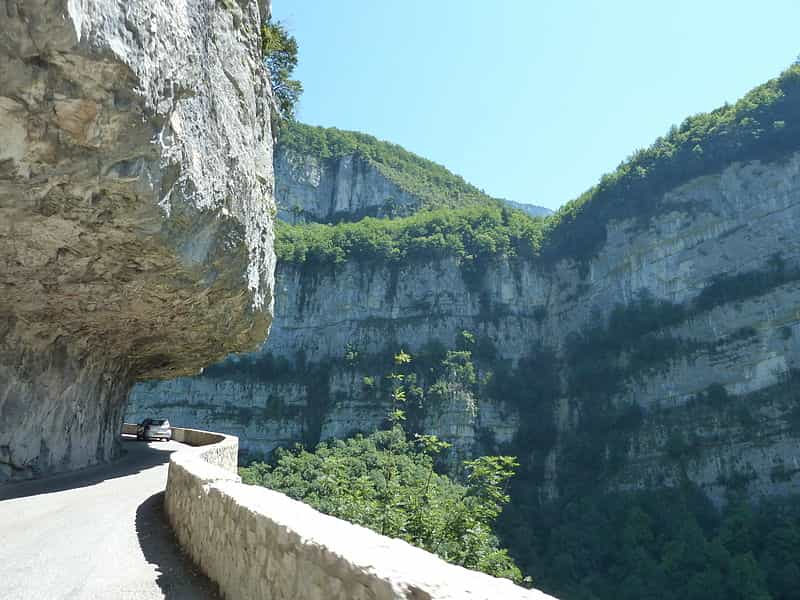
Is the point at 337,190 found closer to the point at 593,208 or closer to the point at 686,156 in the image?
the point at 593,208

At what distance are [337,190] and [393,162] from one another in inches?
584

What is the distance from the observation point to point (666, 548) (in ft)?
153

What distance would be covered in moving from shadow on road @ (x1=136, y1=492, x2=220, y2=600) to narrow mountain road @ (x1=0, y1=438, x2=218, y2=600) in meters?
0.01

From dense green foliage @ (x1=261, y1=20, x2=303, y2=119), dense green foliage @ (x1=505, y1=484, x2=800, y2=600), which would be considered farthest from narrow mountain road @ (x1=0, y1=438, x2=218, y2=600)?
dense green foliage @ (x1=505, y1=484, x2=800, y2=600)

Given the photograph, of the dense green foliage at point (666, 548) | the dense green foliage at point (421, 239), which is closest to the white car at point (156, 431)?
the dense green foliage at point (666, 548)

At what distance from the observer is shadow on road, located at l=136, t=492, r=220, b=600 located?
5.73 m

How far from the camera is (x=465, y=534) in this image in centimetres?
1496

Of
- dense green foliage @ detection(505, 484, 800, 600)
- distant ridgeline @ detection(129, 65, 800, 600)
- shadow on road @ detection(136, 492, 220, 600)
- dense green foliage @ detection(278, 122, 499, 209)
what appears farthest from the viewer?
dense green foliage @ detection(278, 122, 499, 209)

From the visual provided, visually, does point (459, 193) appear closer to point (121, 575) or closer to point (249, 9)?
point (249, 9)

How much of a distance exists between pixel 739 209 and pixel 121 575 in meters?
76.0

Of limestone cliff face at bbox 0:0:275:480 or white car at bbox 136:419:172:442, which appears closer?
limestone cliff face at bbox 0:0:275:480

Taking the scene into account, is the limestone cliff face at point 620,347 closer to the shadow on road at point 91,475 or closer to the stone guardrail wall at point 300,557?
the shadow on road at point 91,475

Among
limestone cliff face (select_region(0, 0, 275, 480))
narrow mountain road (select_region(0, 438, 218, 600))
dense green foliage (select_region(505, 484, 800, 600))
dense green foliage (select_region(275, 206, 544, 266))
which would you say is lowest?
dense green foliage (select_region(505, 484, 800, 600))

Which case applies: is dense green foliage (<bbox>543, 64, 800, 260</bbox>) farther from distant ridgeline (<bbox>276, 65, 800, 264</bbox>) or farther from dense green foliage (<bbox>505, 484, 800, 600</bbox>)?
dense green foliage (<bbox>505, 484, 800, 600</bbox>)
